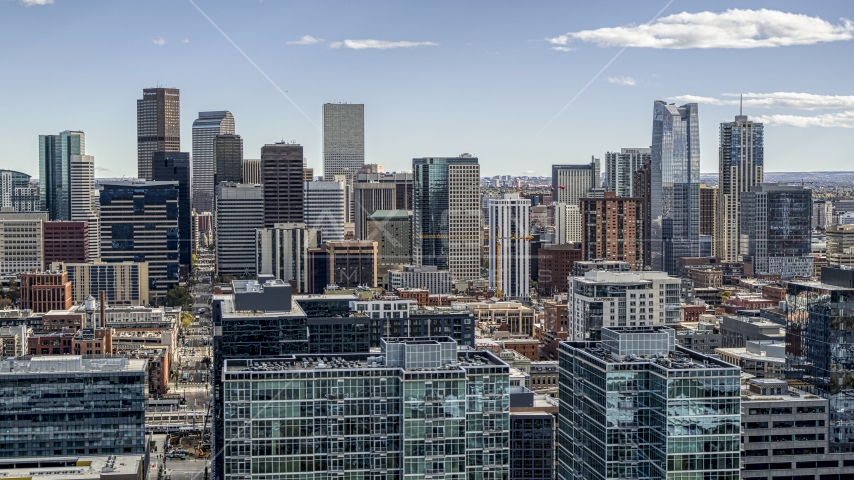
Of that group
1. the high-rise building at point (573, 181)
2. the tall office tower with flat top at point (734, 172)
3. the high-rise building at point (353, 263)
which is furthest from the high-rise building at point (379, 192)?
the tall office tower with flat top at point (734, 172)

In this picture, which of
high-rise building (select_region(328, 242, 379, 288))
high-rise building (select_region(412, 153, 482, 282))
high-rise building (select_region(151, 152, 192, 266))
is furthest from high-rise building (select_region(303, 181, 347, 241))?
high-rise building (select_region(328, 242, 379, 288))

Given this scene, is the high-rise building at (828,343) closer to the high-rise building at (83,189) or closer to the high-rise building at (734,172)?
the high-rise building at (734,172)

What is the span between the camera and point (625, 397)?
12094mm

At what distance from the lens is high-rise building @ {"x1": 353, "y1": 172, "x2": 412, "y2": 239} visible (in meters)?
50.2

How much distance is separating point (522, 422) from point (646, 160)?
36.9 metres

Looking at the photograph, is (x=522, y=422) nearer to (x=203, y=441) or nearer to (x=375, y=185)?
(x=203, y=441)

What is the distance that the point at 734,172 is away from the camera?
53.4 metres

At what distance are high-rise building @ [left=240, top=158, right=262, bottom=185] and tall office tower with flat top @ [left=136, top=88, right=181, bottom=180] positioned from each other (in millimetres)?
3493

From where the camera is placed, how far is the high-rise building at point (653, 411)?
11.8 metres

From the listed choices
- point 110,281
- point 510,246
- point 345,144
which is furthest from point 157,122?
point 510,246

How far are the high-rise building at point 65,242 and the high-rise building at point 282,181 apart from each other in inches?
273

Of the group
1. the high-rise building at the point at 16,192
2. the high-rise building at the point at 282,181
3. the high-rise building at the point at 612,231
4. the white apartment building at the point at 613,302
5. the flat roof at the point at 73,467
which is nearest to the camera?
the flat roof at the point at 73,467

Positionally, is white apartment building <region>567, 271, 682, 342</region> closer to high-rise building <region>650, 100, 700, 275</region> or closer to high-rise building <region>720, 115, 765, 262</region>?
high-rise building <region>650, 100, 700, 275</region>

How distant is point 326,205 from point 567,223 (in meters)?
9.50
